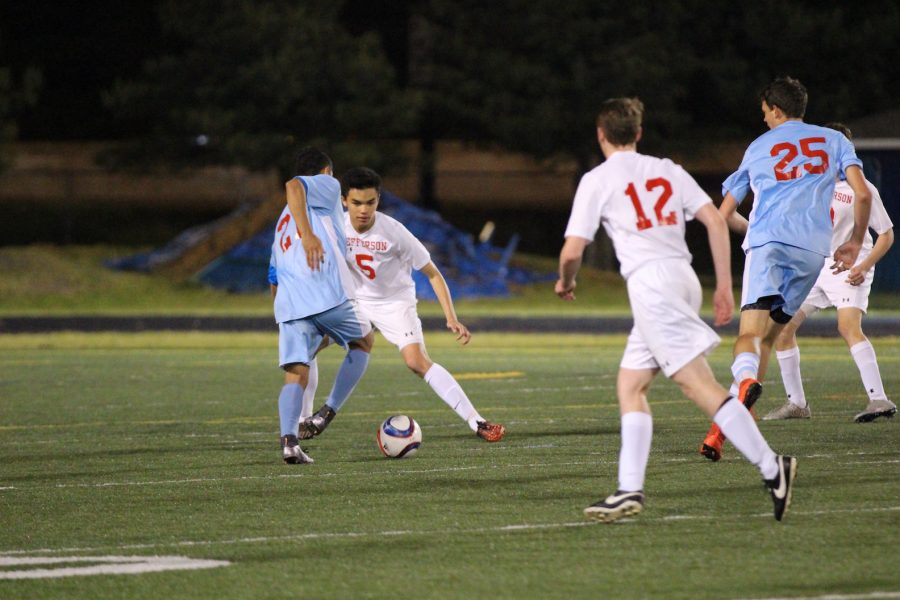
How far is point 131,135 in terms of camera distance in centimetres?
5334

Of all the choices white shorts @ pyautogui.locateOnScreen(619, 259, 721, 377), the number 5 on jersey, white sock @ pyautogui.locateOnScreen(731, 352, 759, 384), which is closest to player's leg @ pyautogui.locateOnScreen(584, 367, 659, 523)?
white shorts @ pyautogui.locateOnScreen(619, 259, 721, 377)

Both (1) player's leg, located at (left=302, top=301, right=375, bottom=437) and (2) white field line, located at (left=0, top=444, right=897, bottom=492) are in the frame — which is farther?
(1) player's leg, located at (left=302, top=301, right=375, bottom=437)

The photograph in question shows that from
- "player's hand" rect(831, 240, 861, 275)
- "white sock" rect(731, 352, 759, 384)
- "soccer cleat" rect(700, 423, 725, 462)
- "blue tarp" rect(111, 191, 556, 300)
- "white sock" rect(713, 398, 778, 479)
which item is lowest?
"blue tarp" rect(111, 191, 556, 300)

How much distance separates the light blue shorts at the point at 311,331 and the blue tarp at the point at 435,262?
25.4 meters

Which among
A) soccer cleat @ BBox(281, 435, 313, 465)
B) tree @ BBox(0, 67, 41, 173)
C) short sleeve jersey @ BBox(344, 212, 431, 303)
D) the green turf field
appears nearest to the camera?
the green turf field

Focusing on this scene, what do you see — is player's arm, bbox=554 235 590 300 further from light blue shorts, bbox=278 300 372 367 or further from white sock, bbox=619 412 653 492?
light blue shorts, bbox=278 300 372 367

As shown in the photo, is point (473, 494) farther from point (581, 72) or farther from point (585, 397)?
point (581, 72)

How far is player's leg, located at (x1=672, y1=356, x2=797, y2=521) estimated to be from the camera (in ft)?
23.1

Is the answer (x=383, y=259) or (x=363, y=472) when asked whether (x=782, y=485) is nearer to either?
(x=363, y=472)

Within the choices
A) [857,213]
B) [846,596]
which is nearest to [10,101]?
[857,213]

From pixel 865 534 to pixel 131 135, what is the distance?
160 feet

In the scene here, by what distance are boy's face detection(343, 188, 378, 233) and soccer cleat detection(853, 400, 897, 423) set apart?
3.85m

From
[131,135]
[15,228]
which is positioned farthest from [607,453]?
[131,135]

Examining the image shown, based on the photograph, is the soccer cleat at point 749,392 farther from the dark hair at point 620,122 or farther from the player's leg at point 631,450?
the dark hair at point 620,122
